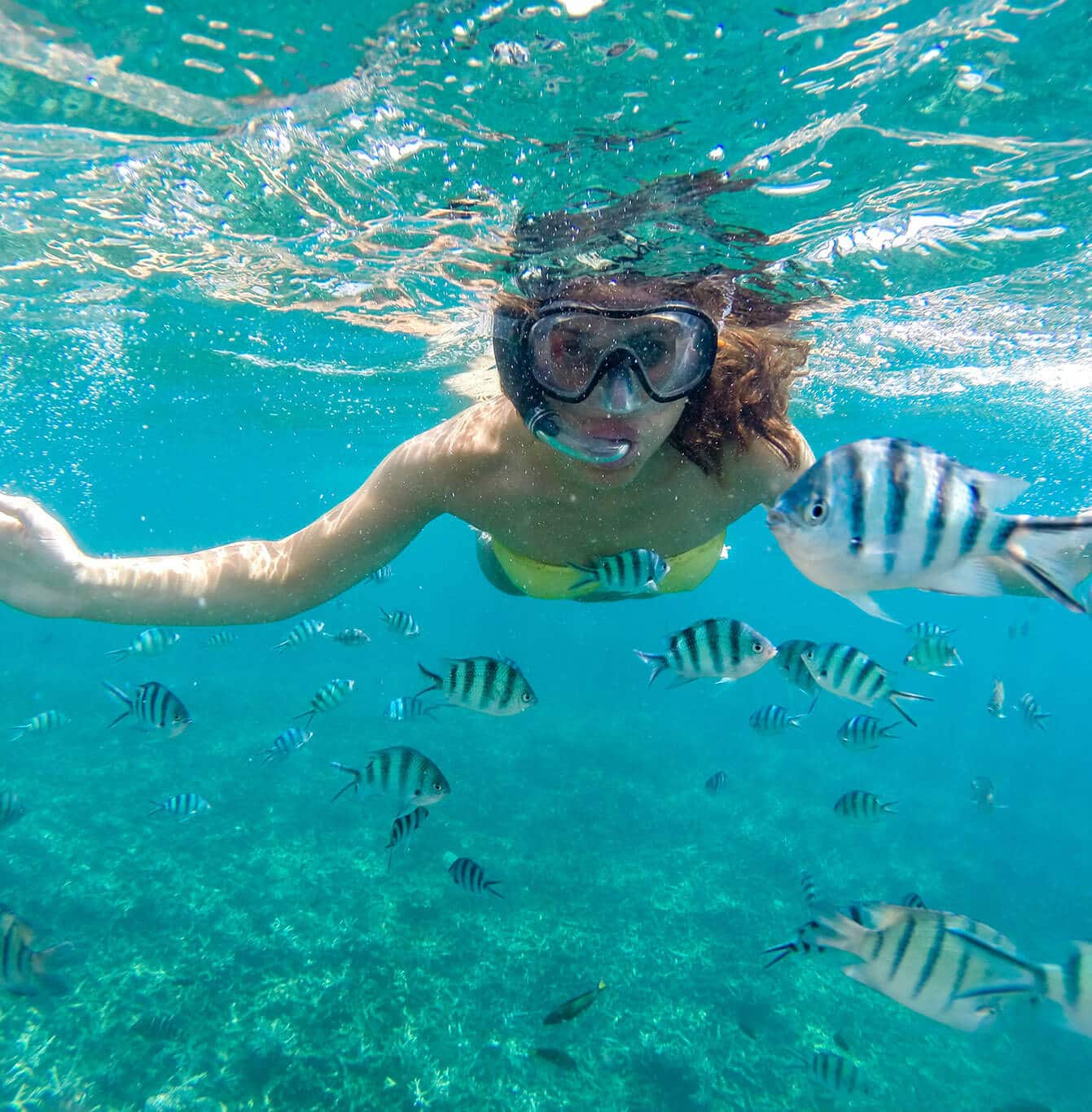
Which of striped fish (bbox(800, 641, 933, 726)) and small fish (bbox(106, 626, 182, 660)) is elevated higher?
striped fish (bbox(800, 641, 933, 726))

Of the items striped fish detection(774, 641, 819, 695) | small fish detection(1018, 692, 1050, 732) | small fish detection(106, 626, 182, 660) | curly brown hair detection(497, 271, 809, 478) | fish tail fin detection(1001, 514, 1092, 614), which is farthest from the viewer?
small fish detection(1018, 692, 1050, 732)

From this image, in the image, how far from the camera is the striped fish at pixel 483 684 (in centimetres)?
488

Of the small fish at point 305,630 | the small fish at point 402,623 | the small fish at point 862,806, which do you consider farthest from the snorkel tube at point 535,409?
the small fish at point 305,630

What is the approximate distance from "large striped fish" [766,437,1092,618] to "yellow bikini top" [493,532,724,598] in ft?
11.6

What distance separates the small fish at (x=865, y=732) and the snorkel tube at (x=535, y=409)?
199 inches

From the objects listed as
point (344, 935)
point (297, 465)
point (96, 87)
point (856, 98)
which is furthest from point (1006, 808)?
point (297, 465)

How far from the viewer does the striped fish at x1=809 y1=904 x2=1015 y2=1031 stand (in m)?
3.58

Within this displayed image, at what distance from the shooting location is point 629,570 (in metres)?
4.62

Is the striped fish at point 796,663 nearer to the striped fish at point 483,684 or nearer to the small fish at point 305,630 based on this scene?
the striped fish at point 483,684

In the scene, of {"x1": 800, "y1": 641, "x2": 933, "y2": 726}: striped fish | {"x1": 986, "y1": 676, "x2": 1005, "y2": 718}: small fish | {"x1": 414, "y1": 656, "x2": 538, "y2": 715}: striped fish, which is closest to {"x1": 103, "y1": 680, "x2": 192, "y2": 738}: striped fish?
{"x1": 414, "y1": 656, "x2": 538, "y2": 715}: striped fish

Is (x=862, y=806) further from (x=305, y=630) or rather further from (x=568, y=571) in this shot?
(x=305, y=630)

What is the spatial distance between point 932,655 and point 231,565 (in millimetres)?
7269

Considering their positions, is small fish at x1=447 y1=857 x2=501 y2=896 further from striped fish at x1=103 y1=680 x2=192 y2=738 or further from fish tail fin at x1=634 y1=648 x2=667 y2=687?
striped fish at x1=103 y1=680 x2=192 y2=738

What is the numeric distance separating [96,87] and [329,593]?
6.30m
